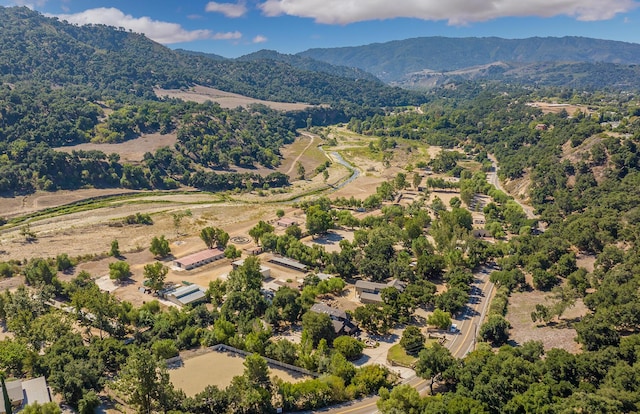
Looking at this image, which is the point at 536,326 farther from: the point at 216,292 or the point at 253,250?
the point at 253,250

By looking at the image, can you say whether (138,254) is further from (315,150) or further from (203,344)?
(315,150)

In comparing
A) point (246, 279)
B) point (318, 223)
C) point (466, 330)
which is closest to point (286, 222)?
point (318, 223)

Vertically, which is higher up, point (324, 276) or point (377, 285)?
point (377, 285)

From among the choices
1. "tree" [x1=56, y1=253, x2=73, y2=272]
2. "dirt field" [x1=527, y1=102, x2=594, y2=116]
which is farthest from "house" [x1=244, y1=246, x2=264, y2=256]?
"dirt field" [x1=527, y1=102, x2=594, y2=116]

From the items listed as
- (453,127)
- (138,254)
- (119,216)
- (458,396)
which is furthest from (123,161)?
(453,127)

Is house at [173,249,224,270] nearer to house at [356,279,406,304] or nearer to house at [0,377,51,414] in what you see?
house at [356,279,406,304]

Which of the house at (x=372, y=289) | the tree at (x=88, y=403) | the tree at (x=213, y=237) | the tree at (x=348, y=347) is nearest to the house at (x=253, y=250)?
the tree at (x=213, y=237)

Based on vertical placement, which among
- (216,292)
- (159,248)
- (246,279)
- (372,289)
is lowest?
(372,289)
